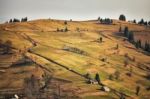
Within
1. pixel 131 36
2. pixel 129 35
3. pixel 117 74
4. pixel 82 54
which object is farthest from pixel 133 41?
pixel 117 74

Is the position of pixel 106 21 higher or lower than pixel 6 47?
higher

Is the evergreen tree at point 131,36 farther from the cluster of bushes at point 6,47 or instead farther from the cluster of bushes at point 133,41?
the cluster of bushes at point 6,47

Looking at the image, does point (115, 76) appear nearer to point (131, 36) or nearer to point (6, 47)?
point (6, 47)

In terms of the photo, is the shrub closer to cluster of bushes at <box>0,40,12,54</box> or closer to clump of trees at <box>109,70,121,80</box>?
clump of trees at <box>109,70,121,80</box>

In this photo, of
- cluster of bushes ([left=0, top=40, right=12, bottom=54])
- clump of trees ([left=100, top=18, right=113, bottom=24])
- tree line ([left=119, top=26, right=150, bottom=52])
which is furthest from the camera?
clump of trees ([left=100, top=18, right=113, bottom=24])

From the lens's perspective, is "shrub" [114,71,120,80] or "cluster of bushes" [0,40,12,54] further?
"cluster of bushes" [0,40,12,54]

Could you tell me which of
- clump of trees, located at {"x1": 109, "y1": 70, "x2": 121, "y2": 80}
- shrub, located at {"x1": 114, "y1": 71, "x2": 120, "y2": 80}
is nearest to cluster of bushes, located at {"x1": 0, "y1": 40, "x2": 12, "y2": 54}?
clump of trees, located at {"x1": 109, "y1": 70, "x2": 121, "y2": 80}

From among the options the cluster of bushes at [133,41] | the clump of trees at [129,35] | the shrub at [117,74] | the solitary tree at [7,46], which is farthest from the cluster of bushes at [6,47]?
the clump of trees at [129,35]

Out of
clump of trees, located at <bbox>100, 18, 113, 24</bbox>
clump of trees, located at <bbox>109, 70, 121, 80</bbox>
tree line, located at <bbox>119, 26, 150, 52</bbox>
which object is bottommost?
clump of trees, located at <bbox>109, 70, 121, 80</bbox>

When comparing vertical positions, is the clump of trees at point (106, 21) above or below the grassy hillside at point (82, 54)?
above
